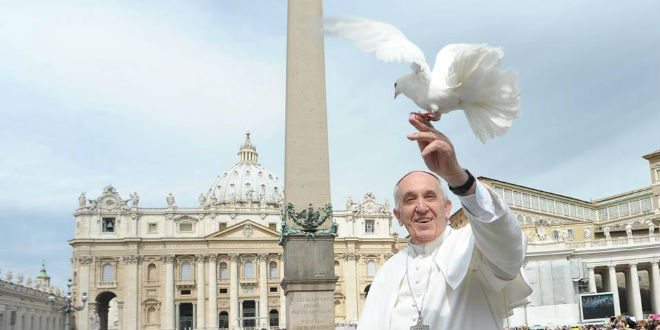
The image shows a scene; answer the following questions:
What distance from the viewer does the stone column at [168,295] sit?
223 feet

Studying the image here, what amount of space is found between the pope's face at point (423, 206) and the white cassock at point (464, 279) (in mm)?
52

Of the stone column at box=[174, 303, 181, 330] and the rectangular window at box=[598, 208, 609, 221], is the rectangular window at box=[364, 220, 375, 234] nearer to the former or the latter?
the stone column at box=[174, 303, 181, 330]

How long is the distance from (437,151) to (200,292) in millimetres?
70497

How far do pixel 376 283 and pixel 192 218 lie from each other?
231 ft

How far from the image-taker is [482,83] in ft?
7.18

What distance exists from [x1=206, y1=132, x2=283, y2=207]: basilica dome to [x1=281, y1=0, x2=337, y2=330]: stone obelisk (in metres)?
81.8

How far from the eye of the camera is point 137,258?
68.4m

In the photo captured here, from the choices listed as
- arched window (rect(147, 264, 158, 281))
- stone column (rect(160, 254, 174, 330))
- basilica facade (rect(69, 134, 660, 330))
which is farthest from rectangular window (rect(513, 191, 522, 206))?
arched window (rect(147, 264, 158, 281))

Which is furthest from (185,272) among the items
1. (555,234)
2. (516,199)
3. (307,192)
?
(307,192)

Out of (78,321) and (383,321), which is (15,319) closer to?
(78,321)

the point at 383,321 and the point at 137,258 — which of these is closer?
the point at 383,321

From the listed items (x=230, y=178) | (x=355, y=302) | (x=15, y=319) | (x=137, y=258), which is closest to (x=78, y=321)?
(x=137, y=258)

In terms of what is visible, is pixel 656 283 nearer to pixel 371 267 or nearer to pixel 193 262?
pixel 371 267

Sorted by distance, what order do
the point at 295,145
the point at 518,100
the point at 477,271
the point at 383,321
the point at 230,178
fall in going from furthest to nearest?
the point at 230,178 < the point at 295,145 < the point at 383,321 < the point at 477,271 < the point at 518,100
